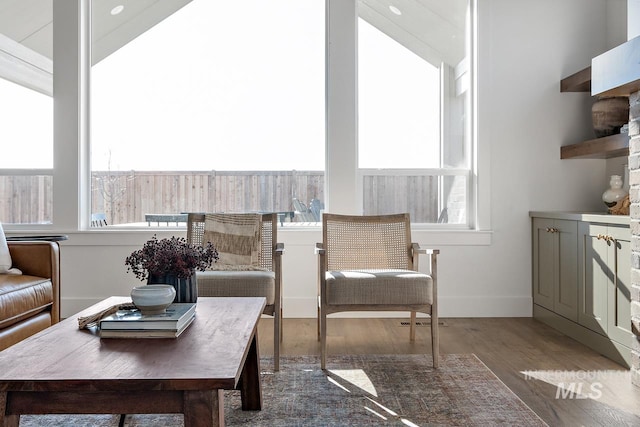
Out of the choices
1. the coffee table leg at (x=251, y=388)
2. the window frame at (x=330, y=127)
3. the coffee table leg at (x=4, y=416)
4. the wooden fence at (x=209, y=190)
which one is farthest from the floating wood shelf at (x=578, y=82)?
the coffee table leg at (x=4, y=416)

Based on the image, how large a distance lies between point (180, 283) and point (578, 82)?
317cm

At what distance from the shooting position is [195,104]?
422 cm

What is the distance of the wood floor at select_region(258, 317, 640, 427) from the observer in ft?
7.36

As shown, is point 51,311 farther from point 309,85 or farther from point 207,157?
point 309,85

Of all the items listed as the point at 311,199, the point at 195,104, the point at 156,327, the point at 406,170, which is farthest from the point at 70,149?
the point at 156,327

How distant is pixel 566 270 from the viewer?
3510mm

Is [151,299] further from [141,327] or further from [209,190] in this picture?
[209,190]

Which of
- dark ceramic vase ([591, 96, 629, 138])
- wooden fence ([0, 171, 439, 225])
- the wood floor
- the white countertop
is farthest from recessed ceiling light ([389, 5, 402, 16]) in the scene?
the wood floor

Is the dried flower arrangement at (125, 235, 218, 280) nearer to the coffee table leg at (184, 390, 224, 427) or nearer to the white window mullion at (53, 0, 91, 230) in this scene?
the coffee table leg at (184, 390, 224, 427)

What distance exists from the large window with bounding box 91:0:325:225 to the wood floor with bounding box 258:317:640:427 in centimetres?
109

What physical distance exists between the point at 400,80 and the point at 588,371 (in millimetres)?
2473

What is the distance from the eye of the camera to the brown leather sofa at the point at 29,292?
8.23 feet

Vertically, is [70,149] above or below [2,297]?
above

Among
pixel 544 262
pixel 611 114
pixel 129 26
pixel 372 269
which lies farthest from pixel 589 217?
pixel 129 26
